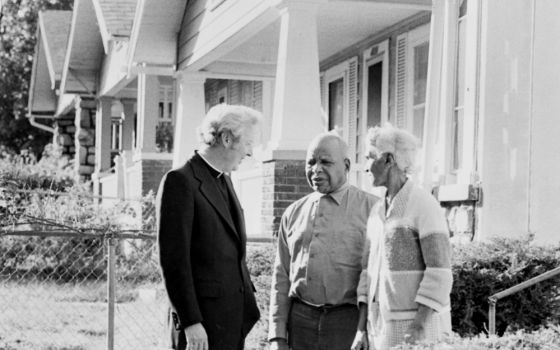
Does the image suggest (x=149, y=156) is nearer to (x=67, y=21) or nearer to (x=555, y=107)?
(x=555, y=107)

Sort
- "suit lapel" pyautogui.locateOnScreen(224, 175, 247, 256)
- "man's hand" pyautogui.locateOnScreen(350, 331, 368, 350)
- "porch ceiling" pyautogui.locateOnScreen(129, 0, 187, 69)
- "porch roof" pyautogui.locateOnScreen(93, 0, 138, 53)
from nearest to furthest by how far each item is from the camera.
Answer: "suit lapel" pyautogui.locateOnScreen(224, 175, 247, 256), "man's hand" pyautogui.locateOnScreen(350, 331, 368, 350), "porch ceiling" pyautogui.locateOnScreen(129, 0, 187, 69), "porch roof" pyautogui.locateOnScreen(93, 0, 138, 53)

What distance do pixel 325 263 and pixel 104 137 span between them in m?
20.3

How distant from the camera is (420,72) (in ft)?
44.0

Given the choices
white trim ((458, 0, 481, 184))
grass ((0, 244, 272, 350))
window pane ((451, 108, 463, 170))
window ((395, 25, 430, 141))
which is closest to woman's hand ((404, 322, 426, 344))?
grass ((0, 244, 272, 350))

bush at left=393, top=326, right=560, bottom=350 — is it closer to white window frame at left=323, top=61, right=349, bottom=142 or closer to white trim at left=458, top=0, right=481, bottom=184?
white trim at left=458, top=0, right=481, bottom=184

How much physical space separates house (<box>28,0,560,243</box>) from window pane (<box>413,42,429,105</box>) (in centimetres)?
2

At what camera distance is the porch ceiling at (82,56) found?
24906 millimetres

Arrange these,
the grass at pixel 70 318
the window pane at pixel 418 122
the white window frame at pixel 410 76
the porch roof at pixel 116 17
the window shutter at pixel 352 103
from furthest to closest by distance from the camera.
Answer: the porch roof at pixel 116 17 → the window shutter at pixel 352 103 → the white window frame at pixel 410 76 → the window pane at pixel 418 122 → the grass at pixel 70 318

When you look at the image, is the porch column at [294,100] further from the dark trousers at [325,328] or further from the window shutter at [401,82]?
the dark trousers at [325,328]

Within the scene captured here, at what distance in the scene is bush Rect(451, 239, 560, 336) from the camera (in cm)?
743

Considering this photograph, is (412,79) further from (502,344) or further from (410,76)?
(502,344)

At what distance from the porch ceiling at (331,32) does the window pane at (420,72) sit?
455 millimetres

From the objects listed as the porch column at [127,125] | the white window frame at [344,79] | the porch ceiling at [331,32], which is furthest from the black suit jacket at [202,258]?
the porch column at [127,125]

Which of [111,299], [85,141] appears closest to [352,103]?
[111,299]
